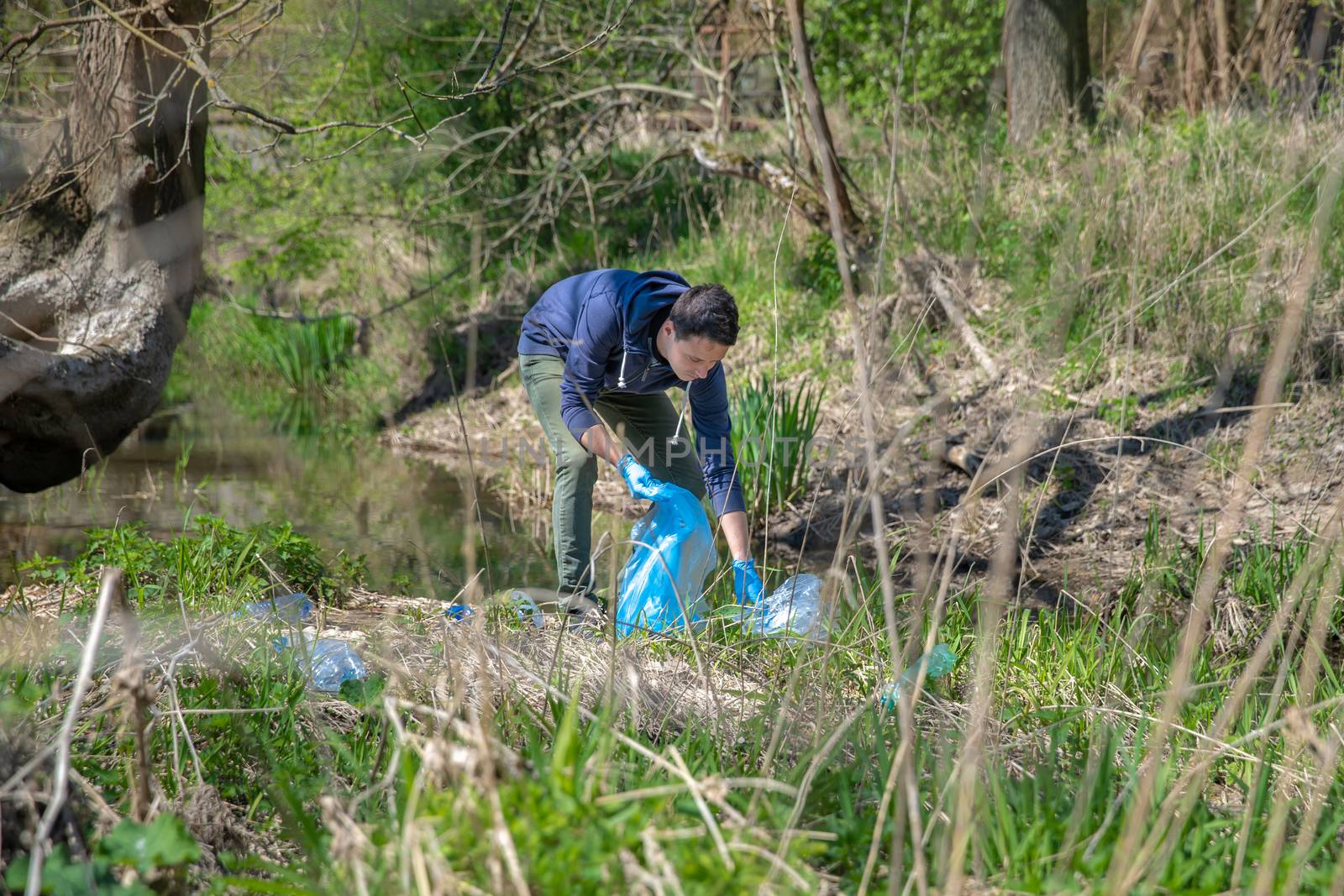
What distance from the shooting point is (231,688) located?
8.43 feet

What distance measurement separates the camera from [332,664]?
309cm

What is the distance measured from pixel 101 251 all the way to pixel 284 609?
2347mm

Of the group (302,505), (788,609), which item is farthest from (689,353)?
(302,505)

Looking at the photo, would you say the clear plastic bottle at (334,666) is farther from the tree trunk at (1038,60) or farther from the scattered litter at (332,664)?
the tree trunk at (1038,60)

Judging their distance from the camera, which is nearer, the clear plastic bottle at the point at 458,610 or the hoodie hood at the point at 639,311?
the clear plastic bottle at the point at 458,610

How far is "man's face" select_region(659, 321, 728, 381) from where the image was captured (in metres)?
3.36

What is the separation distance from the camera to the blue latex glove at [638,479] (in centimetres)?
371

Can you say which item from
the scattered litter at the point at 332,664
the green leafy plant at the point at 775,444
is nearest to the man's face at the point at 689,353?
the scattered litter at the point at 332,664

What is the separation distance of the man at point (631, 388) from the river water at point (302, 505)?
0.59 m

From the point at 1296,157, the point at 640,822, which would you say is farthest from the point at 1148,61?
the point at 640,822

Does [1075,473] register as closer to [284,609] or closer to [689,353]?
[689,353]

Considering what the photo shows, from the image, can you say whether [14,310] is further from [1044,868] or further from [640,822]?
[1044,868]

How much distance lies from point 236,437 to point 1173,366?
6.83 m

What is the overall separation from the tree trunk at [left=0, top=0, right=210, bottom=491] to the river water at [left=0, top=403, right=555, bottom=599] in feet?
1.74
